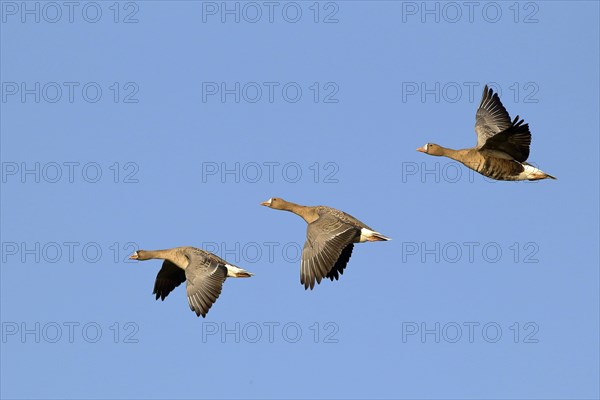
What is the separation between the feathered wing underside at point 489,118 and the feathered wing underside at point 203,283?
761 centimetres

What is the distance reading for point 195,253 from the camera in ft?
103

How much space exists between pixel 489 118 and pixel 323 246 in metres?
6.87

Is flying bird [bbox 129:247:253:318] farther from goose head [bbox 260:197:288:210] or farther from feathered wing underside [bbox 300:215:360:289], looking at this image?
goose head [bbox 260:197:288:210]

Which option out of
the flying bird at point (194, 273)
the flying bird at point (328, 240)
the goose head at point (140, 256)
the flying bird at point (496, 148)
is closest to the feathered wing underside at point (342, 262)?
the flying bird at point (328, 240)

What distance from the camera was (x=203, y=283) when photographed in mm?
29141

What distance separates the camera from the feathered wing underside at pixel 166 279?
111 ft

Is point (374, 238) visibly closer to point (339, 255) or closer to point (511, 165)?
point (339, 255)

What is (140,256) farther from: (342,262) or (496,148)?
(496,148)

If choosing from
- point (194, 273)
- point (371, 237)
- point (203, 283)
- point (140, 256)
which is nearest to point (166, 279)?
point (140, 256)

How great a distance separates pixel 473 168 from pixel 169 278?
8730 mm

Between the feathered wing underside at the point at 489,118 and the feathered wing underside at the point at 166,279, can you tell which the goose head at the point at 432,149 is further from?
the feathered wing underside at the point at 166,279

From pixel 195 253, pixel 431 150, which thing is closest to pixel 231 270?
pixel 195 253

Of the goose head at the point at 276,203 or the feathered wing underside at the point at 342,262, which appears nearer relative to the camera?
the feathered wing underside at the point at 342,262

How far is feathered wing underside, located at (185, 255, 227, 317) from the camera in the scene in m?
28.6
